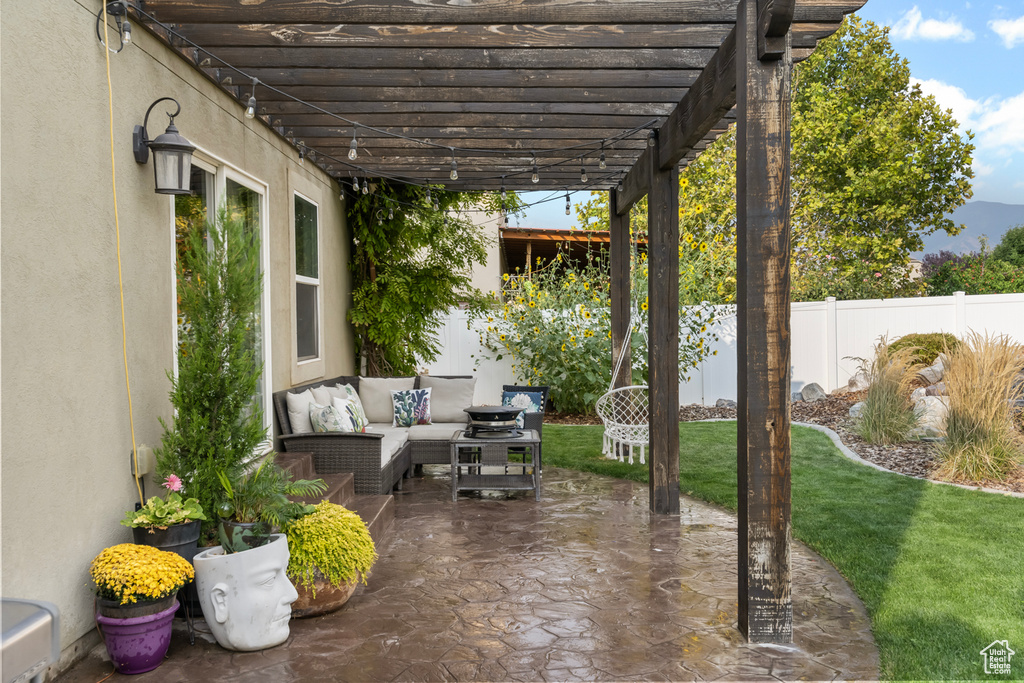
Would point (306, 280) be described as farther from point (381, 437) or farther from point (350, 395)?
point (381, 437)

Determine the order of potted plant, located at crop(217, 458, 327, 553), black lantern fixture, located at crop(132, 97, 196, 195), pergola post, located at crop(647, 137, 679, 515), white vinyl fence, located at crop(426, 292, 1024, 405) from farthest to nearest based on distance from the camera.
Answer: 1. white vinyl fence, located at crop(426, 292, 1024, 405)
2. pergola post, located at crop(647, 137, 679, 515)
3. black lantern fixture, located at crop(132, 97, 196, 195)
4. potted plant, located at crop(217, 458, 327, 553)

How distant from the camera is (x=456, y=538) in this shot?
479 centimetres

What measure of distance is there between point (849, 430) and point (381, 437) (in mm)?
5407

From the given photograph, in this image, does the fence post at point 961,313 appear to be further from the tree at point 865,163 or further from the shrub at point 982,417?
the shrub at point 982,417

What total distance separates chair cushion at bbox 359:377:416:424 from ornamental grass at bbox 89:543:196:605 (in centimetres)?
419

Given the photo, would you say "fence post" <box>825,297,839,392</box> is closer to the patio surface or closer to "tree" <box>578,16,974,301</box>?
"tree" <box>578,16,974,301</box>

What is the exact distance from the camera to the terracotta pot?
342cm

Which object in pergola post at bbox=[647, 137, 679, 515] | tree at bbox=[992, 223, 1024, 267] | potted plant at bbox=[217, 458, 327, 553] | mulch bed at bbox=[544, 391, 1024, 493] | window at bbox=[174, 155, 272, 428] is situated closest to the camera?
potted plant at bbox=[217, 458, 327, 553]

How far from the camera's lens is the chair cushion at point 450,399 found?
726 centimetres

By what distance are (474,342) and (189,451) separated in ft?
25.0

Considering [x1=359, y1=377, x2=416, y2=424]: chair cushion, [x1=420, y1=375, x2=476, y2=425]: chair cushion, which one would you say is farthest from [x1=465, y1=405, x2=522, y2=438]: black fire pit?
[x1=359, y1=377, x2=416, y2=424]: chair cushion

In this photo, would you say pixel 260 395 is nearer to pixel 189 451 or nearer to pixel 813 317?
pixel 189 451

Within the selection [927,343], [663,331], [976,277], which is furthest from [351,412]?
[976,277]

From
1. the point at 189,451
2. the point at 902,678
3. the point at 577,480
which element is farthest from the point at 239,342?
the point at 577,480
